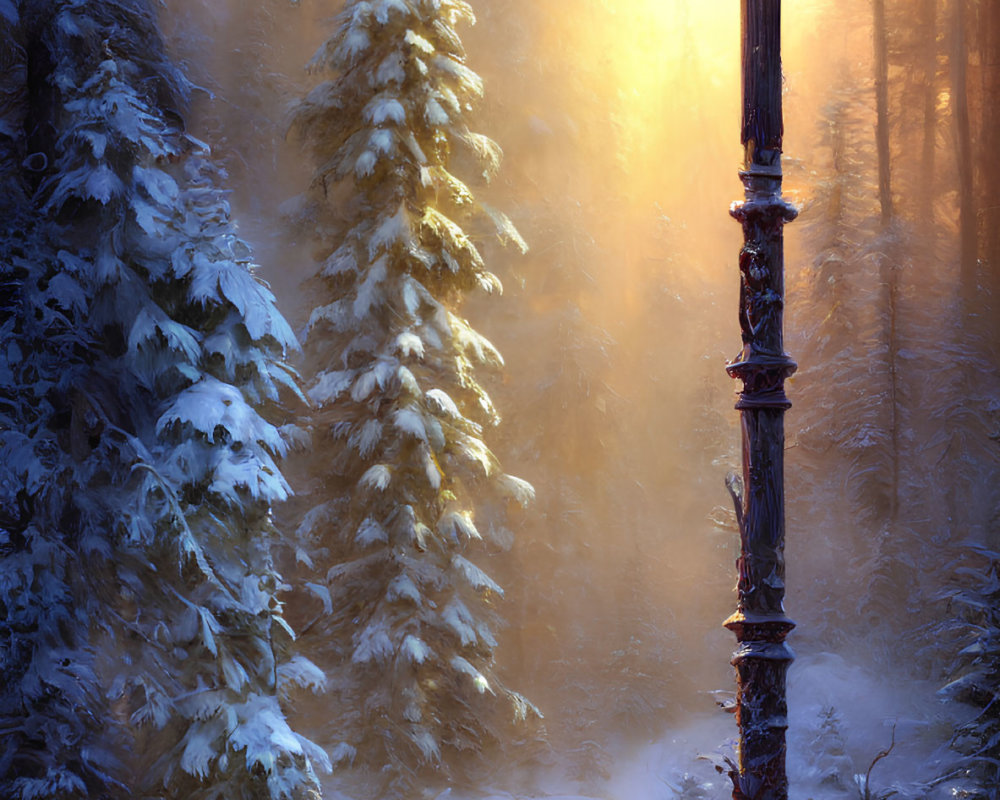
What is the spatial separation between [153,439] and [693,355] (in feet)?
71.3

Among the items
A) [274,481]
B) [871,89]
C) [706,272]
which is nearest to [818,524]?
[706,272]

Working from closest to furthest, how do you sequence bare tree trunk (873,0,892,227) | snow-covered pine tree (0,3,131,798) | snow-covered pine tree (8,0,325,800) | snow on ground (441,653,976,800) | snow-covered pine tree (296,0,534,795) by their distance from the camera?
1. snow-covered pine tree (0,3,131,798)
2. snow-covered pine tree (8,0,325,800)
3. snow-covered pine tree (296,0,534,795)
4. snow on ground (441,653,976,800)
5. bare tree trunk (873,0,892,227)

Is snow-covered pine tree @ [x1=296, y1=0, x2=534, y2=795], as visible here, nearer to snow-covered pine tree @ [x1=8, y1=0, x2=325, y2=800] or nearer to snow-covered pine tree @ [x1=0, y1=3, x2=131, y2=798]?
snow-covered pine tree @ [x1=8, y1=0, x2=325, y2=800]

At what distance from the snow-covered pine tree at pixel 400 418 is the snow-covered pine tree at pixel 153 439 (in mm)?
4608

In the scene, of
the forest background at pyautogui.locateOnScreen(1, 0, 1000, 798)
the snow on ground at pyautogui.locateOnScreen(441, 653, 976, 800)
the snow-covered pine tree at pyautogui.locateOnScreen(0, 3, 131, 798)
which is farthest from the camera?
the forest background at pyautogui.locateOnScreen(1, 0, 1000, 798)

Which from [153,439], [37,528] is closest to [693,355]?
[153,439]

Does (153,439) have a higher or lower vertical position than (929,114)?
lower

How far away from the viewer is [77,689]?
24.6 ft

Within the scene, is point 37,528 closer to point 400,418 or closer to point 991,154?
point 400,418

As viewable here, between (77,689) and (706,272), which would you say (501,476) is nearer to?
(77,689)

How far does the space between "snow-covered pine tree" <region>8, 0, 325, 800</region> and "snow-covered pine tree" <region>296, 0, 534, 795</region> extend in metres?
4.61

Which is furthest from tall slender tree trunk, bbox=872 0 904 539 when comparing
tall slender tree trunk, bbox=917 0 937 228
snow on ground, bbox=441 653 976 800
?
snow on ground, bbox=441 653 976 800

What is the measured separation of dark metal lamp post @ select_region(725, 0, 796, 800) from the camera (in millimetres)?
5848

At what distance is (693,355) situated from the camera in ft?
92.9
